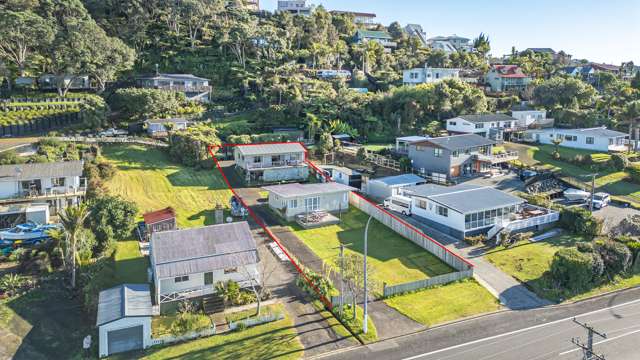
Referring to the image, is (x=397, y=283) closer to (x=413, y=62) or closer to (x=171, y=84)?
(x=171, y=84)

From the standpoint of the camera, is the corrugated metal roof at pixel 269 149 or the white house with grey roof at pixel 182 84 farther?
the white house with grey roof at pixel 182 84

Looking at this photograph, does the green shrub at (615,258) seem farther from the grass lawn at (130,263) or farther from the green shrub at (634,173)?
the grass lawn at (130,263)

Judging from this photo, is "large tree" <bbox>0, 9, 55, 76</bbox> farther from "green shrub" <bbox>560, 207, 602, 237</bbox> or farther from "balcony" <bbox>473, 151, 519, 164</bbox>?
"green shrub" <bbox>560, 207, 602, 237</bbox>

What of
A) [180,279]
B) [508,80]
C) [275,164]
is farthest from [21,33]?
[508,80]

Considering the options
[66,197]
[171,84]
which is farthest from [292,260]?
[171,84]

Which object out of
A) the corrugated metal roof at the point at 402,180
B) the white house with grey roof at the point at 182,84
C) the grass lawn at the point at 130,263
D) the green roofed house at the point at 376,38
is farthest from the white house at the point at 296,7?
the grass lawn at the point at 130,263

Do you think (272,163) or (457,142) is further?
(457,142)

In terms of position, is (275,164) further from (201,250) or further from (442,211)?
(201,250)
